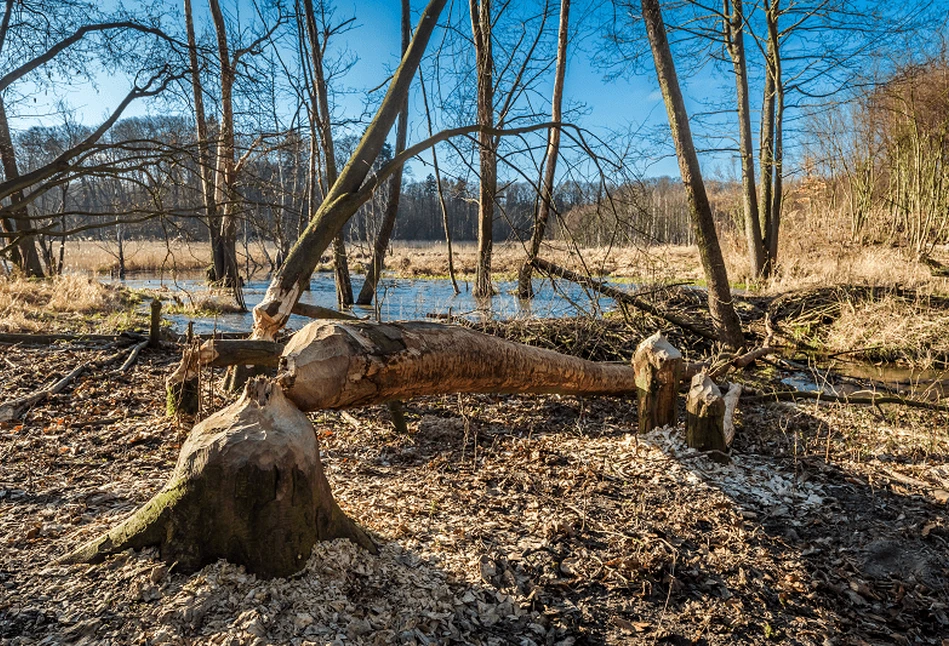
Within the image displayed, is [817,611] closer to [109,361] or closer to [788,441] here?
[788,441]

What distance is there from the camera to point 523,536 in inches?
114

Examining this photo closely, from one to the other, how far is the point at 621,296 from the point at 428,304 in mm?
5486

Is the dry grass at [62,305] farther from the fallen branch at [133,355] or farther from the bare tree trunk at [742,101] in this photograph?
the bare tree trunk at [742,101]

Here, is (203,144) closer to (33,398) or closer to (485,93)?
(33,398)

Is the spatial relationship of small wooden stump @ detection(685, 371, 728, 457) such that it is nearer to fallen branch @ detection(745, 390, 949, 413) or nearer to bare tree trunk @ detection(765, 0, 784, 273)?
fallen branch @ detection(745, 390, 949, 413)

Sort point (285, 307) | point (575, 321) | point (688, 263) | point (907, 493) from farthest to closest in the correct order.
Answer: point (688, 263) < point (575, 321) < point (285, 307) < point (907, 493)

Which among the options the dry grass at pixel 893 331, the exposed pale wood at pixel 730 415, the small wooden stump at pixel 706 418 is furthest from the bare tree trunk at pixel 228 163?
the dry grass at pixel 893 331

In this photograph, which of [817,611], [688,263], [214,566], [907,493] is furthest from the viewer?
[688,263]

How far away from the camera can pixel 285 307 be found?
4719 mm

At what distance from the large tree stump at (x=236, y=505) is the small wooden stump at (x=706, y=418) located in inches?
115

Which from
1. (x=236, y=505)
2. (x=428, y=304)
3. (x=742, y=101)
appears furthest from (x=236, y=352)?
(x=742, y=101)

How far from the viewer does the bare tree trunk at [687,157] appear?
19.7ft

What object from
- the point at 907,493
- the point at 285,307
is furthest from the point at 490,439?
the point at 907,493

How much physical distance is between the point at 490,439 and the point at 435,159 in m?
2.98
